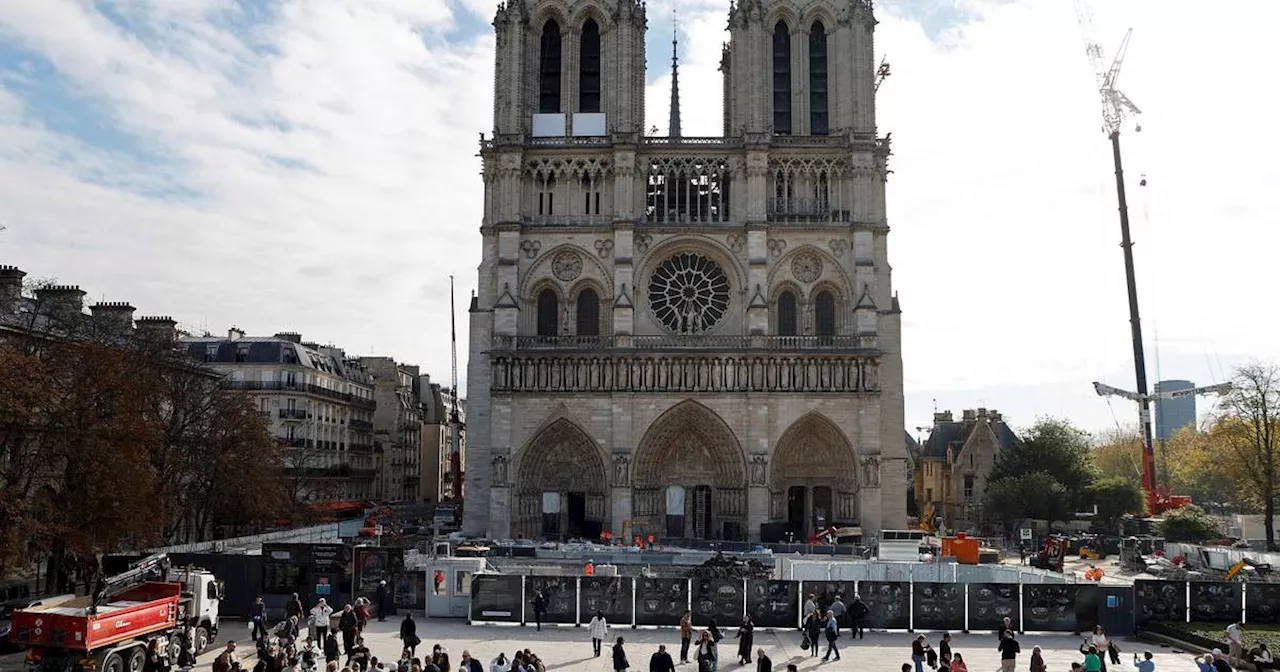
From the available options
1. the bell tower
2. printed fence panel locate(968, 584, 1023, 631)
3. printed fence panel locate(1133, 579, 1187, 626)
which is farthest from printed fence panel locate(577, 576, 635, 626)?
the bell tower

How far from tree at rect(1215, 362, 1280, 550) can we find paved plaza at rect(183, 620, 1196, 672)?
2378 centimetres

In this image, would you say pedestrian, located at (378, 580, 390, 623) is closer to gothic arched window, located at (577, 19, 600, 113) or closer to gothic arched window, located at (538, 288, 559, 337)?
gothic arched window, located at (538, 288, 559, 337)

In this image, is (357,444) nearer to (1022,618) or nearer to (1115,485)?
(1115,485)

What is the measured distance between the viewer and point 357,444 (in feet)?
218

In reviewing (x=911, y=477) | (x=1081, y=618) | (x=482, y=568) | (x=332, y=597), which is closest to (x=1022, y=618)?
(x=1081, y=618)

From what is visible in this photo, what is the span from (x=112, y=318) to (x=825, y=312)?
97.0ft

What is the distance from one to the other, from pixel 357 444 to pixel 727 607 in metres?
42.8

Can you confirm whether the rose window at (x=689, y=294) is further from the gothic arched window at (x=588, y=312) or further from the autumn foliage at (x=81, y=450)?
the autumn foliage at (x=81, y=450)

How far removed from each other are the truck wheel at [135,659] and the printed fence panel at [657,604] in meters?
11.5

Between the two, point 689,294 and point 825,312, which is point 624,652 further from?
point 825,312

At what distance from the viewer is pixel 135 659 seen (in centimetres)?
2189

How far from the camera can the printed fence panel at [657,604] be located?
28172mm

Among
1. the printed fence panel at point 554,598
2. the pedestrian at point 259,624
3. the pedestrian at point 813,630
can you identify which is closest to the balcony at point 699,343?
the printed fence panel at point 554,598

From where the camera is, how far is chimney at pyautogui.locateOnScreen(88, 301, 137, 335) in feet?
118
